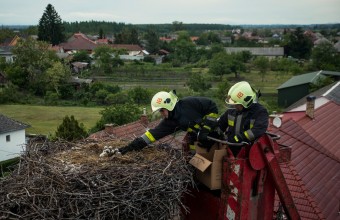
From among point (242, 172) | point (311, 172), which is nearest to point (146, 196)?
point (242, 172)

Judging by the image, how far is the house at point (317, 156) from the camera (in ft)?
31.8

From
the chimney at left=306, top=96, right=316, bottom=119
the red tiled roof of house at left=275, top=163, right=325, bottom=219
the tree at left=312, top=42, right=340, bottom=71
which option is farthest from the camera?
the tree at left=312, top=42, right=340, bottom=71

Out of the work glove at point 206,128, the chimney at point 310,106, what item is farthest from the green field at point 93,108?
the work glove at point 206,128

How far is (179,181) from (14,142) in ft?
76.5

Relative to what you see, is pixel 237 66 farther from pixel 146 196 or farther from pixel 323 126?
pixel 146 196

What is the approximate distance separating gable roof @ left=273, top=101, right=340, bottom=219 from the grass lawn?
21652mm

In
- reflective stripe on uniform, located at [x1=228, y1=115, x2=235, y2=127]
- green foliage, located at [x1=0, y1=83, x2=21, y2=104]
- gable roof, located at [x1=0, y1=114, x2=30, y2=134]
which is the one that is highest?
reflective stripe on uniform, located at [x1=228, y1=115, x2=235, y2=127]

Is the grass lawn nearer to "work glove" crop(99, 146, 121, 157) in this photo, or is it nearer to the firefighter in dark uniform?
"work glove" crop(99, 146, 121, 157)

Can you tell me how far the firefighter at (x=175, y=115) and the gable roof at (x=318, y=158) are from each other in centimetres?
493

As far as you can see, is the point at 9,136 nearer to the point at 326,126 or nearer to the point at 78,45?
the point at 326,126

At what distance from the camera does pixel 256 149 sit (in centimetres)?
466

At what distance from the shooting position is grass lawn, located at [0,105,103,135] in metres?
34.2

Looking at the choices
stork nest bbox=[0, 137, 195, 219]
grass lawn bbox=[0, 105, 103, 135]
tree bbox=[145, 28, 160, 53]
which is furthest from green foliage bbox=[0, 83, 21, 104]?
tree bbox=[145, 28, 160, 53]

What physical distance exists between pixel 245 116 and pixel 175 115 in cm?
97
